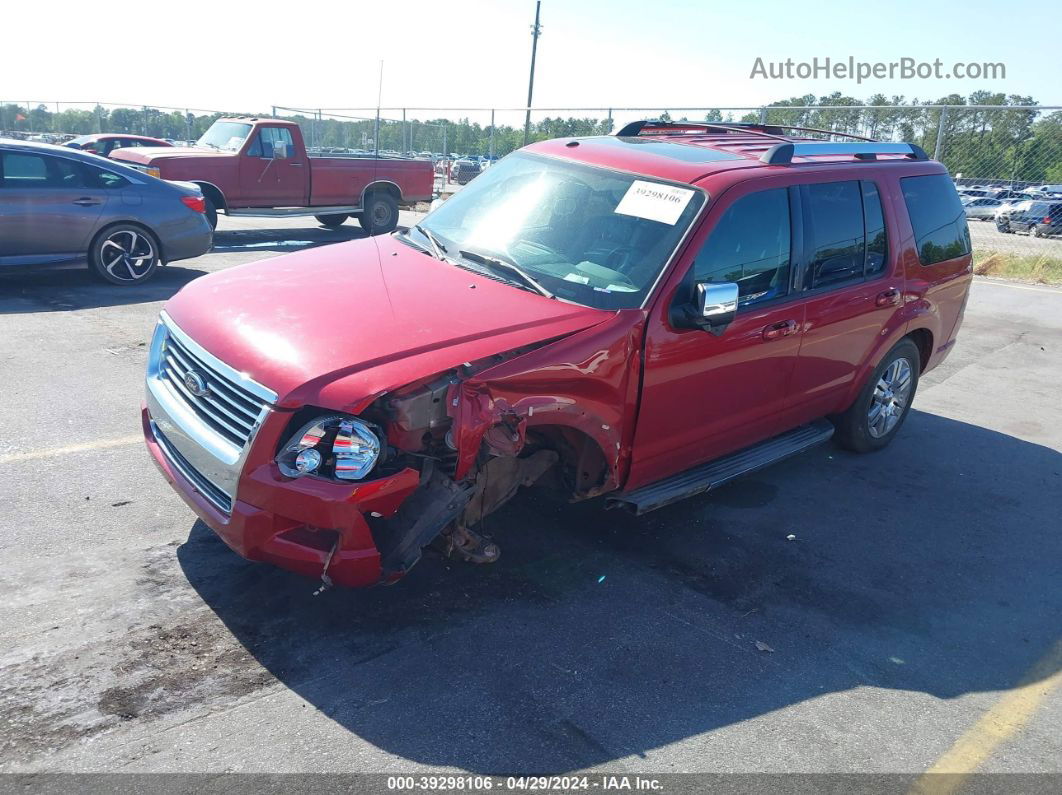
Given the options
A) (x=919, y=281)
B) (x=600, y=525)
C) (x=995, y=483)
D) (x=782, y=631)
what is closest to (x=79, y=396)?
(x=600, y=525)

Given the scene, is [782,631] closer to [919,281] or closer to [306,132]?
[919,281]

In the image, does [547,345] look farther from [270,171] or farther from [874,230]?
[270,171]

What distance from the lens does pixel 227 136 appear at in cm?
1506

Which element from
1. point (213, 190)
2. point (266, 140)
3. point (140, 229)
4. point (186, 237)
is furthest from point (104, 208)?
point (266, 140)

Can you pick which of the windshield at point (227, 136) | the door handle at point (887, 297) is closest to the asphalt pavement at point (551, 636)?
the door handle at point (887, 297)

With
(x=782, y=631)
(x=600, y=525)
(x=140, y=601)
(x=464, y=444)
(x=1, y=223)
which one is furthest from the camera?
(x=1, y=223)

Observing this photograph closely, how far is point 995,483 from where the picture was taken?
6.04m

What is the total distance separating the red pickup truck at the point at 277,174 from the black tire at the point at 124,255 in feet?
12.8

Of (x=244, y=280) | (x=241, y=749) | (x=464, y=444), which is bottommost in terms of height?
(x=241, y=749)

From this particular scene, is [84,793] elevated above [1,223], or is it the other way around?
[1,223]

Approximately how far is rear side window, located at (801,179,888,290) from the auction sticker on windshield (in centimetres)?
95

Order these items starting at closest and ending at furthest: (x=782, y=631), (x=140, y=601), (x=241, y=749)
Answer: (x=241, y=749)
(x=140, y=601)
(x=782, y=631)

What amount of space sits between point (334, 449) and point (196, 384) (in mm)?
804

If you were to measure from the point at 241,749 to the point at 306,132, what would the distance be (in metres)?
24.3
